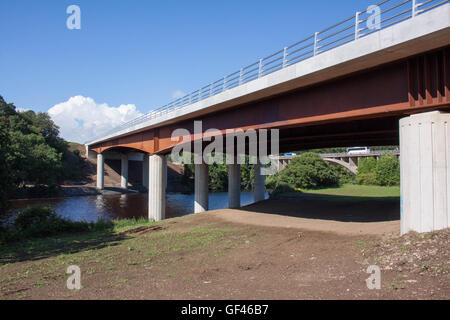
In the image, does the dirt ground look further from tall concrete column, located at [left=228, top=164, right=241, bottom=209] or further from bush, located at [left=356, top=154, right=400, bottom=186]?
bush, located at [left=356, top=154, right=400, bottom=186]

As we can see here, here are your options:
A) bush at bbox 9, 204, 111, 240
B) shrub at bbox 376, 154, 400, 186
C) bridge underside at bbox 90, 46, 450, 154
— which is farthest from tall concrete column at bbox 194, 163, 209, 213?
shrub at bbox 376, 154, 400, 186

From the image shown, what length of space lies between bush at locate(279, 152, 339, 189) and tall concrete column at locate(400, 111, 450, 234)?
41.5m

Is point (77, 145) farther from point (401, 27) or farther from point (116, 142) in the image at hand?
point (401, 27)

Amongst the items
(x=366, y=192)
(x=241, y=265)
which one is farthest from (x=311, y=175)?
(x=241, y=265)

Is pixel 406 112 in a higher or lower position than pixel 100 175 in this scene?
higher

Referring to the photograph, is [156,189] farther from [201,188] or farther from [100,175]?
[100,175]

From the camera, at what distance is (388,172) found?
5709cm

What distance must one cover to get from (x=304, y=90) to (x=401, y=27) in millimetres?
5284

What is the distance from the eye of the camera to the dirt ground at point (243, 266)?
21.9 ft

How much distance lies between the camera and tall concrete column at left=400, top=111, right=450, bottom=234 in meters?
9.23

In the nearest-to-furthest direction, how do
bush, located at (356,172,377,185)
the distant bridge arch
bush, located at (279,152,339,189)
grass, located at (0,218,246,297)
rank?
grass, located at (0,218,246,297), bush, located at (279,152,339,189), bush, located at (356,172,377,185), the distant bridge arch

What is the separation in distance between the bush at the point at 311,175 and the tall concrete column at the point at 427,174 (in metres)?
41.5

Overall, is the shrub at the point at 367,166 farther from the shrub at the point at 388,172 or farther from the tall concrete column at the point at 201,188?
the tall concrete column at the point at 201,188

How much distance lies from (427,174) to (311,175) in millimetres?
42815
